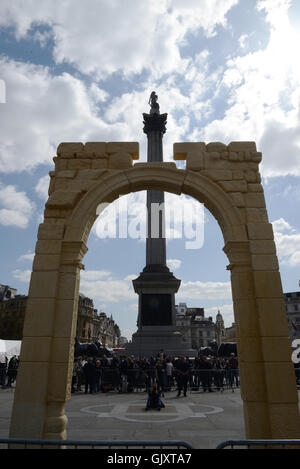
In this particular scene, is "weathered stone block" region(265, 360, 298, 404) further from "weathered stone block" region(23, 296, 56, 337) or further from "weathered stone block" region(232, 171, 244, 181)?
"weathered stone block" region(23, 296, 56, 337)

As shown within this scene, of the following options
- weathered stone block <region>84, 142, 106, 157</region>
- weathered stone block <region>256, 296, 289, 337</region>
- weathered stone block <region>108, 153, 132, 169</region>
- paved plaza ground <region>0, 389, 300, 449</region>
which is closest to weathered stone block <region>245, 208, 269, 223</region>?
weathered stone block <region>256, 296, 289, 337</region>

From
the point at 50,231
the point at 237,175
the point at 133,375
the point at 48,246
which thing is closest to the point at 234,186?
the point at 237,175

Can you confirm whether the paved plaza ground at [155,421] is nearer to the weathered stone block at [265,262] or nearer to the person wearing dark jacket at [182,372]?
the person wearing dark jacket at [182,372]

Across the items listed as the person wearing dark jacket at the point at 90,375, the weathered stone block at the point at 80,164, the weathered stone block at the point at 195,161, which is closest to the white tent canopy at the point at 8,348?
the person wearing dark jacket at the point at 90,375

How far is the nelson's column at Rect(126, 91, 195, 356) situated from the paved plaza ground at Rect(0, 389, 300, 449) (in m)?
10.8

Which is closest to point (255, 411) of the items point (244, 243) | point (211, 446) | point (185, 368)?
point (211, 446)

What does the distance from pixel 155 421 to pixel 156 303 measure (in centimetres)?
1620

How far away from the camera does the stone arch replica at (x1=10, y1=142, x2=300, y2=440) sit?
221 inches

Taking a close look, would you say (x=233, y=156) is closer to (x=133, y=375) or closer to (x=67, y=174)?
(x=67, y=174)

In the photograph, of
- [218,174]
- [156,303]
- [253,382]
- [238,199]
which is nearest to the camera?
[253,382]

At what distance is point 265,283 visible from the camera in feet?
20.7

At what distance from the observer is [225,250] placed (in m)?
7.10
